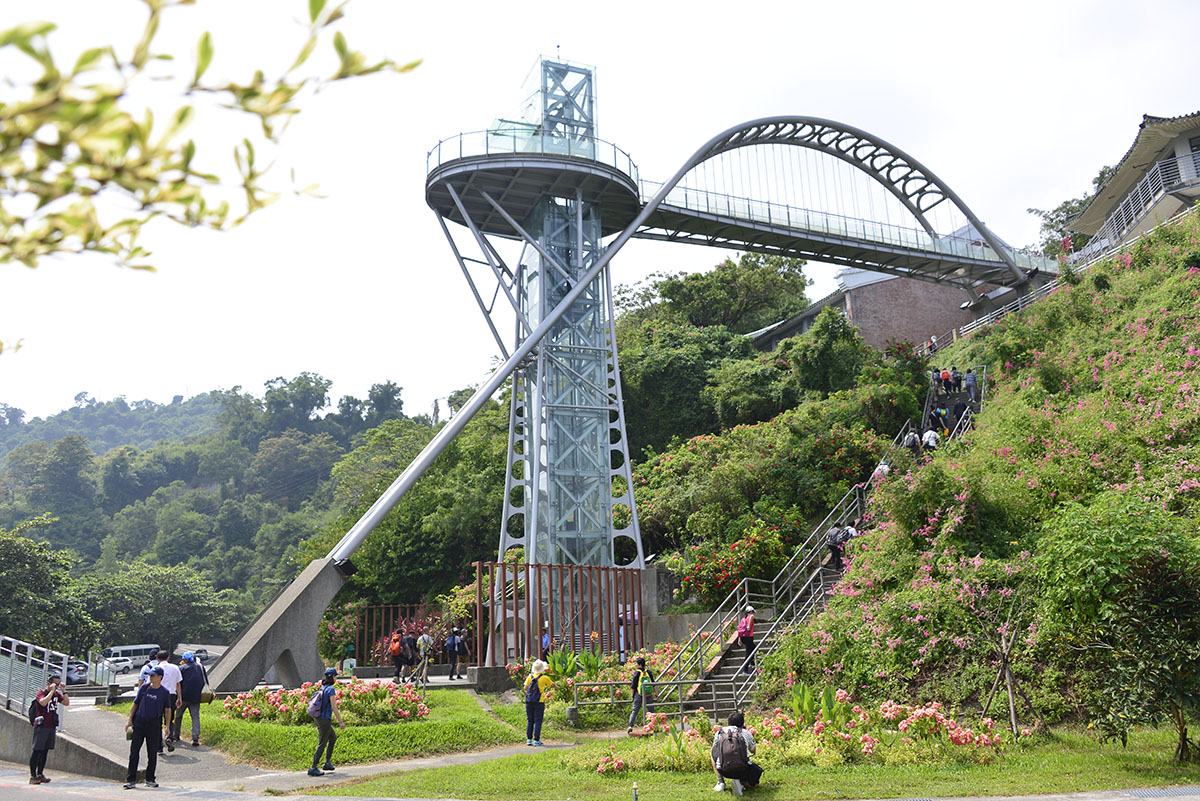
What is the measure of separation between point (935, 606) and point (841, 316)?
19132mm

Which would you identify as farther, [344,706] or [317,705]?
[344,706]

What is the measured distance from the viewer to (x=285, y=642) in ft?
56.3

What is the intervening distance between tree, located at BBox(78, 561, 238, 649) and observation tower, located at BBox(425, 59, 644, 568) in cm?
4253

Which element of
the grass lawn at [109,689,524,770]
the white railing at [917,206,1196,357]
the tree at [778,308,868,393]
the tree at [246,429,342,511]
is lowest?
the grass lawn at [109,689,524,770]

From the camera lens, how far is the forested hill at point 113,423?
168875 millimetres

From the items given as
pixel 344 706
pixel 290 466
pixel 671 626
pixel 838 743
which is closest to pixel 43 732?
pixel 344 706

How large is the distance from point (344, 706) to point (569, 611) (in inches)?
309

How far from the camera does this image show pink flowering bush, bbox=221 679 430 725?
14.7m

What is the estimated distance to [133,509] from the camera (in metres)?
96.9

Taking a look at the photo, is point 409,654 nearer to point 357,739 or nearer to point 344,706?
point 344,706

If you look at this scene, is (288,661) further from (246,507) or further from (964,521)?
(246,507)

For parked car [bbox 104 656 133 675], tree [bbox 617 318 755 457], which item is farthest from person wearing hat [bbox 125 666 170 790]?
parked car [bbox 104 656 133 675]

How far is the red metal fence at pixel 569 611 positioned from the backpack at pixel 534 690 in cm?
487

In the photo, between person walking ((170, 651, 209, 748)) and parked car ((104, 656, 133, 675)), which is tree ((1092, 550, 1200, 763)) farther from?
parked car ((104, 656, 133, 675))
